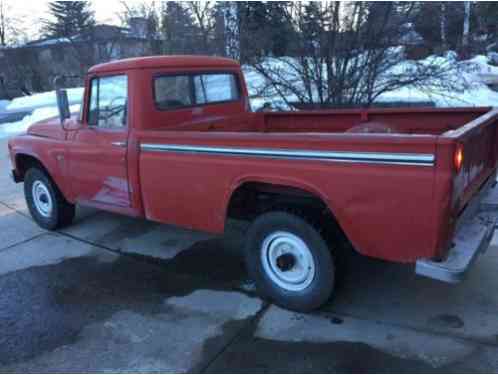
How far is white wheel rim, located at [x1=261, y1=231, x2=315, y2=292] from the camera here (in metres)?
3.28

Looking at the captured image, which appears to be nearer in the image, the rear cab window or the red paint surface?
the red paint surface

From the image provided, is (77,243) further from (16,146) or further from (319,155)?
(319,155)

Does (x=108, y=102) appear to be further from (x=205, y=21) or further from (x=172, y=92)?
(x=205, y=21)

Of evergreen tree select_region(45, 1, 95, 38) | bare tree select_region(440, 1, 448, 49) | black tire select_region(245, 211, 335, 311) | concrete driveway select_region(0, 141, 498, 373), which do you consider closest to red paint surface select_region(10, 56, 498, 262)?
black tire select_region(245, 211, 335, 311)

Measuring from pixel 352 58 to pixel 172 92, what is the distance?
15.1ft

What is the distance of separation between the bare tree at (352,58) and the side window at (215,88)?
3.51m

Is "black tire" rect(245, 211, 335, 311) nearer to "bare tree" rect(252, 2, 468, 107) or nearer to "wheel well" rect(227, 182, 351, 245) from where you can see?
"wheel well" rect(227, 182, 351, 245)

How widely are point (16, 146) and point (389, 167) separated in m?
4.57

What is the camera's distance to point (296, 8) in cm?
794

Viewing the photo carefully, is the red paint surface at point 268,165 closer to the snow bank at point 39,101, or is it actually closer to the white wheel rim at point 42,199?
the white wheel rim at point 42,199

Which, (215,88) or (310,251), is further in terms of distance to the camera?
(215,88)

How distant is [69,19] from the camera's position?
27.8 metres

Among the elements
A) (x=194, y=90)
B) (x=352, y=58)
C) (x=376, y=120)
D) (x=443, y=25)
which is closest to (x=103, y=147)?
(x=194, y=90)

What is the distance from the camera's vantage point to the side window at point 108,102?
4102 mm
